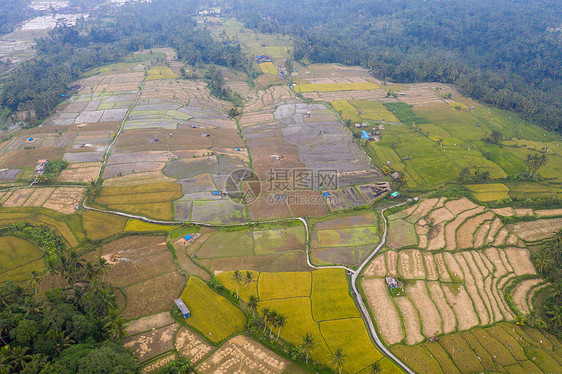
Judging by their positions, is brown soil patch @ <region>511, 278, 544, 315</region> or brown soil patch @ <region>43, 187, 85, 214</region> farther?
brown soil patch @ <region>43, 187, 85, 214</region>

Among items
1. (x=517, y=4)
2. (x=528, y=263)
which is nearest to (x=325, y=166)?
(x=528, y=263)

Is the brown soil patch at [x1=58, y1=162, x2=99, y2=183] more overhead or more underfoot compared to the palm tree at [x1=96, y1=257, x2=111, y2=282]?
more underfoot

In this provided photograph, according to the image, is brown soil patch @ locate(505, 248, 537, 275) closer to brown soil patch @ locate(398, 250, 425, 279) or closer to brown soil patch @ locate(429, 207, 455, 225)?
brown soil patch @ locate(429, 207, 455, 225)

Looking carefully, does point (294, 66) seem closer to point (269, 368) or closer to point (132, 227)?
point (132, 227)

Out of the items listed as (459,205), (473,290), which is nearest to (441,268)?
(473,290)

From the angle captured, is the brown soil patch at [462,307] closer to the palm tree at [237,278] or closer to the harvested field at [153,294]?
the palm tree at [237,278]

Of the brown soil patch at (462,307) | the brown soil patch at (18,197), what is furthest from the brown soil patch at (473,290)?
the brown soil patch at (18,197)

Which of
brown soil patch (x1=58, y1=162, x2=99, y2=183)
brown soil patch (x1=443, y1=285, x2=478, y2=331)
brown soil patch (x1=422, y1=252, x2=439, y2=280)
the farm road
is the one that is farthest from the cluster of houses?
brown soil patch (x1=58, y1=162, x2=99, y2=183)
